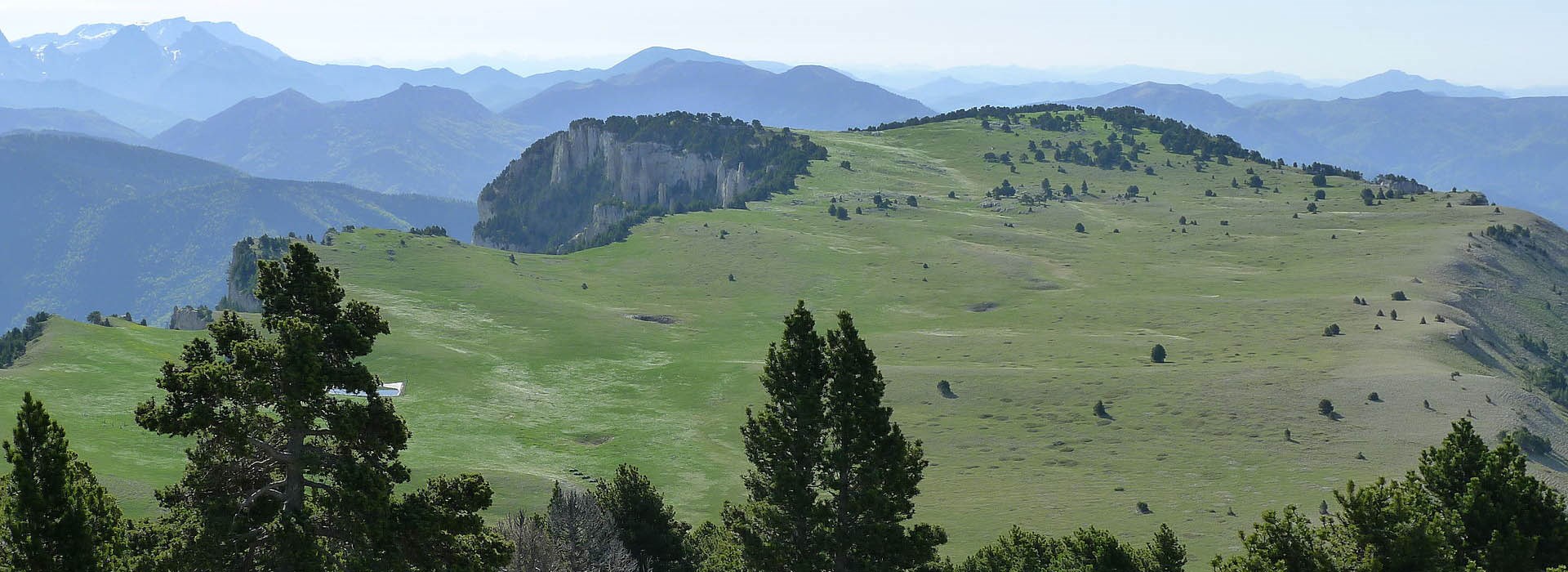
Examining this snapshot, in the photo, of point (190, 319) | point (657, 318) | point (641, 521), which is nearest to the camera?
point (641, 521)

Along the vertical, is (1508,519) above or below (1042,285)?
above

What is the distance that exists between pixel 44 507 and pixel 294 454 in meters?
5.55

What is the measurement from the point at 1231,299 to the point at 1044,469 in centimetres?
6876

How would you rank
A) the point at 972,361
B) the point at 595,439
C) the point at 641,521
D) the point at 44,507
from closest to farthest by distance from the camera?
the point at 44,507 → the point at 641,521 → the point at 595,439 → the point at 972,361

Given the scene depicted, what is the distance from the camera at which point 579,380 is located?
116 m

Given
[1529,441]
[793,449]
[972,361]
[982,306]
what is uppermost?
[793,449]

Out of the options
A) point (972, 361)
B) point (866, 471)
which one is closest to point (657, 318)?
point (972, 361)

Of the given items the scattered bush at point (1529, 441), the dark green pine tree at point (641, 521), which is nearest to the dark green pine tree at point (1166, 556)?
the dark green pine tree at point (641, 521)

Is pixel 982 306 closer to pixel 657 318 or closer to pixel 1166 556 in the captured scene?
pixel 657 318

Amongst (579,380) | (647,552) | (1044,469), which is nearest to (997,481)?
(1044,469)

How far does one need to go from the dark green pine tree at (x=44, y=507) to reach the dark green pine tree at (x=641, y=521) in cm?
3017

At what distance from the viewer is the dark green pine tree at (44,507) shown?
17.8 metres

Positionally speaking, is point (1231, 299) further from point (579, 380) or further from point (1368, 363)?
point (579, 380)

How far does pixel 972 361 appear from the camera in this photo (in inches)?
4584
